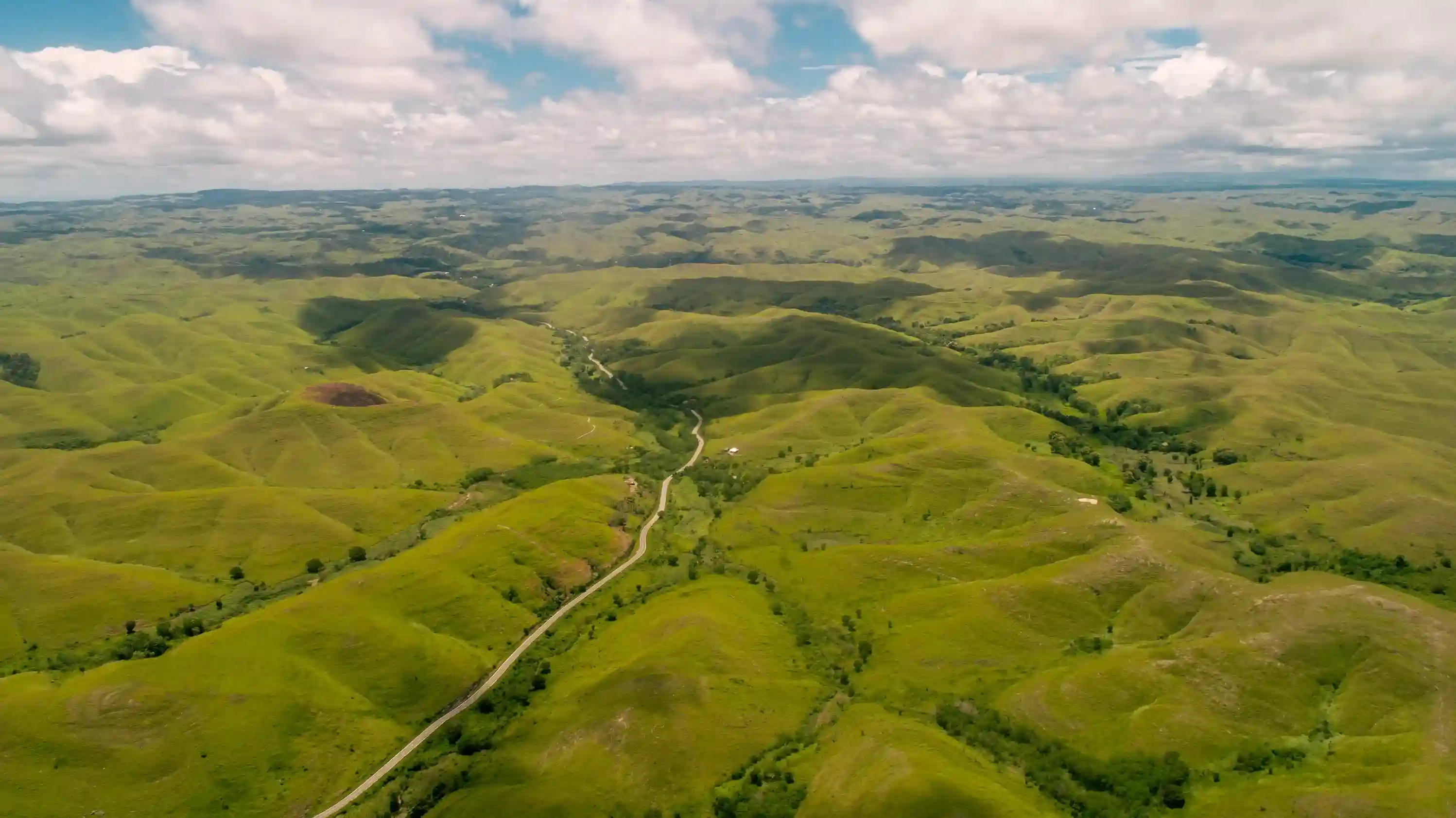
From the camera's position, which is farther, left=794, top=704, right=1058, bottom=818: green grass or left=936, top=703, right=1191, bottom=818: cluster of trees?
left=936, top=703, right=1191, bottom=818: cluster of trees

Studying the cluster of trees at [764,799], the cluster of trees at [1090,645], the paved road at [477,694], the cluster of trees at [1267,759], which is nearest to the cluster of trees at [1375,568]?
the cluster of trees at [1090,645]

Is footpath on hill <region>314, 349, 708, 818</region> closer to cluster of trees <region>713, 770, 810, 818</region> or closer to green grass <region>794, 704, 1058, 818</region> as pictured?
cluster of trees <region>713, 770, 810, 818</region>

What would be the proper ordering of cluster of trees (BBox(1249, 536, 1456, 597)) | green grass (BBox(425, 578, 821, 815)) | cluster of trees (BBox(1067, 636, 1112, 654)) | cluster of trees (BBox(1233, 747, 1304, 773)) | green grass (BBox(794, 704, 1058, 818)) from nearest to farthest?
green grass (BBox(794, 704, 1058, 818)) < green grass (BBox(425, 578, 821, 815)) < cluster of trees (BBox(1233, 747, 1304, 773)) < cluster of trees (BBox(1067, 636, 1112, 654)) < cluster of trees (BBox(1249, 536, 1456, 597))

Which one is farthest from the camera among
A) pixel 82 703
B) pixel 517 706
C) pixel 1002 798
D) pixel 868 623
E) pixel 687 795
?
pixel 868 623

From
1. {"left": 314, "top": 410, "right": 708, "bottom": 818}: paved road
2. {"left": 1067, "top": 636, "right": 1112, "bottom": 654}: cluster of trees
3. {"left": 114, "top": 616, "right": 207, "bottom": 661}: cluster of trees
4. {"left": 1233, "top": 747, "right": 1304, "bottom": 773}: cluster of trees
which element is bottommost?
{"left": 314, "top": 410, "right": 708, "bottom": 818}: paved road

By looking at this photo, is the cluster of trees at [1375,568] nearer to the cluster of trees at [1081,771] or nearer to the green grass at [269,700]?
the cluster of trees at [1081,771]

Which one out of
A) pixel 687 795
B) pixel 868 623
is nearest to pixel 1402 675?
pixel 868 623

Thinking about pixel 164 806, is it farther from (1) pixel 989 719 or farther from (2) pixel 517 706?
(1) pixel 989 719

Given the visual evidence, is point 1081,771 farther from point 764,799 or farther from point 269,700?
point 269,700

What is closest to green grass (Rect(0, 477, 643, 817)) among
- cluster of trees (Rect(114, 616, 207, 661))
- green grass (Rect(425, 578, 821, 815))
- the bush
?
cluster of trees (Rect(114, 616, 207, 661))
